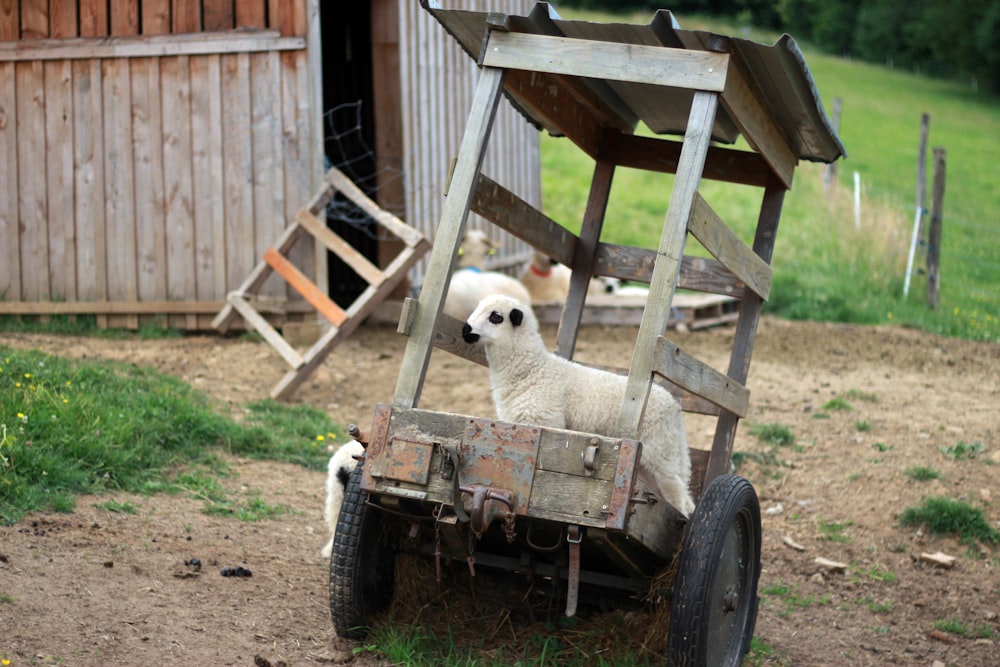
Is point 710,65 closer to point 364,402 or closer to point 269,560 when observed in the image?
point 269,560

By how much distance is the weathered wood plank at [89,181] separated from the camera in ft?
32.0

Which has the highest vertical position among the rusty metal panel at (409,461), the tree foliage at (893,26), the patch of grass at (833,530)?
the tree foliage at (893,26)

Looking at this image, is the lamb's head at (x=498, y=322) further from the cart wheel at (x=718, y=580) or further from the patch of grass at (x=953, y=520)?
the patch of grass at (x=953, y=520)

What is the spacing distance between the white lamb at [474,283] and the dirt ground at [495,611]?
22.1 inches

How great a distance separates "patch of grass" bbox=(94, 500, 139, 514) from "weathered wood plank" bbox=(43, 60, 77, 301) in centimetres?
488

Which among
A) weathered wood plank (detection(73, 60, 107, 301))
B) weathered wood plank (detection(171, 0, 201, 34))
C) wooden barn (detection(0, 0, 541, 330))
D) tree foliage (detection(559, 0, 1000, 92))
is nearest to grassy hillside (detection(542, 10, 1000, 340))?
wooden barn (detection(0, 0, 541, 330))

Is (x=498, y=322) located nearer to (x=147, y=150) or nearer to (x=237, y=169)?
(x=237, y=169)

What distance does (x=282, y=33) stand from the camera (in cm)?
944

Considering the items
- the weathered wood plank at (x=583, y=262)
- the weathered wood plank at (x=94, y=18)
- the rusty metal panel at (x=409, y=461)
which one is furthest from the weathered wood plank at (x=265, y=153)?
the rusty metal panel at (x=409, y=461)

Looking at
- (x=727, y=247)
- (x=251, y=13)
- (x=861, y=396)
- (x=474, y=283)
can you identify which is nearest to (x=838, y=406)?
(x=861, y=396)

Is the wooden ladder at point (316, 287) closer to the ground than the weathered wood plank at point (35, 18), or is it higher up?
closer to the ground

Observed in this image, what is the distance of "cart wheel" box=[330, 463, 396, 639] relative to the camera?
424cm

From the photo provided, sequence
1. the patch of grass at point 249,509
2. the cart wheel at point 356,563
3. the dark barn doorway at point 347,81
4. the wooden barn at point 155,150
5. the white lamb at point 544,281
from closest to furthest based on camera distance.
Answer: the cart wheel at point 356,563 < the patch of grass at point 249,509 < the wooden barn at point 155,150 < the white lamb at point 544,281 < the dark barn doorway at point 347,81

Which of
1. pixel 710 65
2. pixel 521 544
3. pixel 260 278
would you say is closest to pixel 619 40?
pixel 710 65
